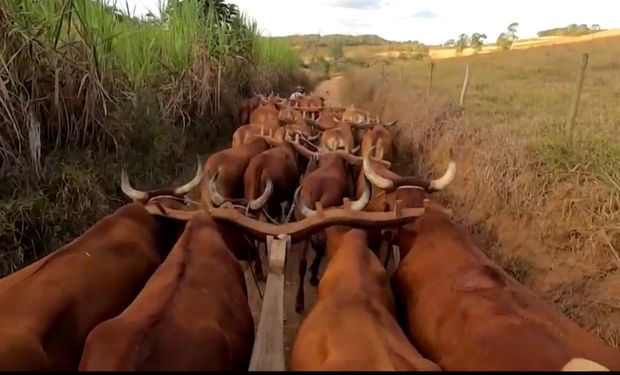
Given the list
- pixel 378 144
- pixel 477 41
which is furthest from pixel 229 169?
pixel 477 41

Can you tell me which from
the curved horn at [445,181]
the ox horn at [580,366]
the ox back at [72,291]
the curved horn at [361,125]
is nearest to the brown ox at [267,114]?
the curved horn at [361,125]

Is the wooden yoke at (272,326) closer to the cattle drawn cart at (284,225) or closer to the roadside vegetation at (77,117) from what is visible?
the cattle drawn cart at (284,225)

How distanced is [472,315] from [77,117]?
5341 mm

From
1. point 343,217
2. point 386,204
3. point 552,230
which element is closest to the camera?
point 343,217

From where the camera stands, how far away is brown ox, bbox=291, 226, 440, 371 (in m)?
2.62

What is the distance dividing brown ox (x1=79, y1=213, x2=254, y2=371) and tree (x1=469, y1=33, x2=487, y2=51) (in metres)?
50.8

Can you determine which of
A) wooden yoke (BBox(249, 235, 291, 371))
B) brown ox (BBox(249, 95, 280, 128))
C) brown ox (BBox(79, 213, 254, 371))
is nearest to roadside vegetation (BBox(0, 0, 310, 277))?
brown ox (BBox(249, 95, 280, 128))

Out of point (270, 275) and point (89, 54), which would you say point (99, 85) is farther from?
point (270, 275)

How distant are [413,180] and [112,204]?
333 cm

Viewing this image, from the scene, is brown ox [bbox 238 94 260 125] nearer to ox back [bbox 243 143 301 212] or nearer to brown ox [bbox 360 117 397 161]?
brown ox [bbox 360 117 397 161]

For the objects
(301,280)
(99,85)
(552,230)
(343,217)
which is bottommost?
(301,280)

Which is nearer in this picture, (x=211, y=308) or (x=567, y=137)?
(x=211, y=308)

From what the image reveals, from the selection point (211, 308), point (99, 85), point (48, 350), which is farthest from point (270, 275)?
point (99, 85)

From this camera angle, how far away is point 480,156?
7621 mm
